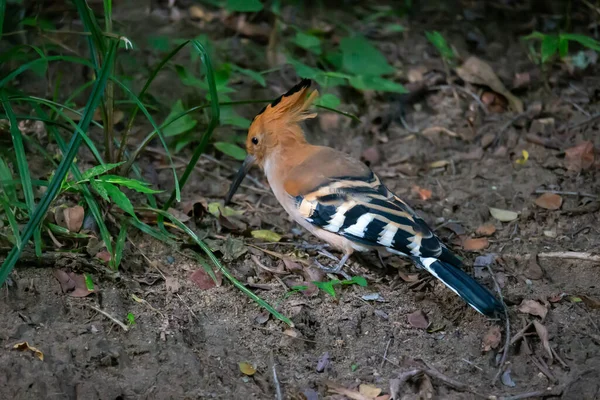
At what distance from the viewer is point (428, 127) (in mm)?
4812

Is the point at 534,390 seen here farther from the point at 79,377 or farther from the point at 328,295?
the point at 79,377

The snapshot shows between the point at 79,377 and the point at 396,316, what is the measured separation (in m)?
1.35

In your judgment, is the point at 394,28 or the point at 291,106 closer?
the point at 291,106

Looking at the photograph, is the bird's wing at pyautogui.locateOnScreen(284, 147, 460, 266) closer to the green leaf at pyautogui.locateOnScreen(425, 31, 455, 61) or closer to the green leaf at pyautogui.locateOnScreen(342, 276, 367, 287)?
the green leaf at pyautogui.locateOnScreen(342, 276, 367, 287)

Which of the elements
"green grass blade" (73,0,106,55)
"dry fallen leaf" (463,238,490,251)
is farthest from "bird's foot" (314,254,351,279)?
"green grass blade" (73,0,106,55)

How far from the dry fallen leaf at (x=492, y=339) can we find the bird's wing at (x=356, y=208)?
366mm

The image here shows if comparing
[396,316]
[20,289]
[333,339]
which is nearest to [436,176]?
[396,316]

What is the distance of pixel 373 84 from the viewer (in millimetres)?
4496

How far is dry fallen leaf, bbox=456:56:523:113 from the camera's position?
4938mm

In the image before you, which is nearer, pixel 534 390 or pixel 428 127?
pixel 534 390

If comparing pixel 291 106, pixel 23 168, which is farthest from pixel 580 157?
pixel 23 168

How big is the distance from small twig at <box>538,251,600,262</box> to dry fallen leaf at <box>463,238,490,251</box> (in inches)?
11.5

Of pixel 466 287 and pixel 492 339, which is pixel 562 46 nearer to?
pixel 466 287

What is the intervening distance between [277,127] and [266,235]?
1.95ft
